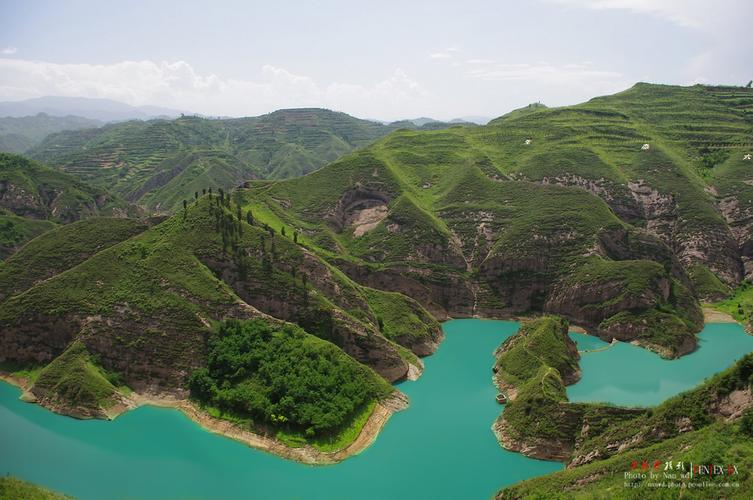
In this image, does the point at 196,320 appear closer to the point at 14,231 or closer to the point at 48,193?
the point at 14,231

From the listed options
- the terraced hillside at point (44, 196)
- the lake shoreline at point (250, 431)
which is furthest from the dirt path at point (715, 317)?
the terraced hillside at point (44, 196)

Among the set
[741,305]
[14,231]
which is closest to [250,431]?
[741,305]

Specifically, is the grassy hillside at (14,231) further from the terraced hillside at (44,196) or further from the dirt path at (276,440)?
the dirt path at (276,440)

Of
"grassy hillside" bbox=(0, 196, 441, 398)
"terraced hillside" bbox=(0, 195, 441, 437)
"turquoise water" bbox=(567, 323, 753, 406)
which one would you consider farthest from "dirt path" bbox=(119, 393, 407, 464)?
"turquoise water" bbox=(567, 323, 753, 406)

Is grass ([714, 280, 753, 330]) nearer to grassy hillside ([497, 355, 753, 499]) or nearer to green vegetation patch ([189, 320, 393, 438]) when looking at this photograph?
grassy hillside ([497, 355, 753, 499])

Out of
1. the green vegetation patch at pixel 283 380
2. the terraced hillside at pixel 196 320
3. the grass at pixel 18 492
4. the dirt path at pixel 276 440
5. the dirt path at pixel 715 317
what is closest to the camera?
the grass at pixel 18 492

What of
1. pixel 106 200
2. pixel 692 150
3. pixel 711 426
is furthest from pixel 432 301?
pixel 106 200
